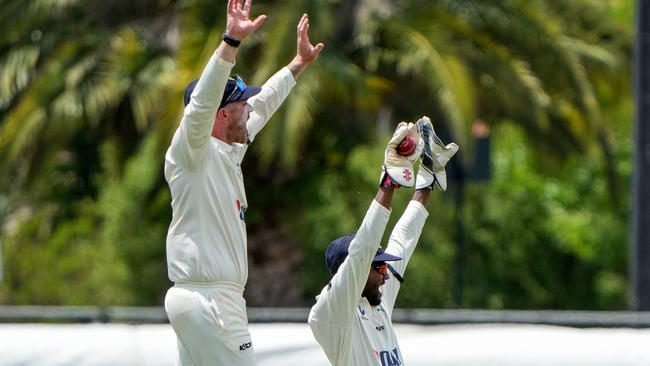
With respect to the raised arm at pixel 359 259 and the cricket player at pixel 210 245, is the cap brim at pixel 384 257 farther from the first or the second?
the cricket player at pixel 210 245

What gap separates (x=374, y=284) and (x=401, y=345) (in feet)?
5.78

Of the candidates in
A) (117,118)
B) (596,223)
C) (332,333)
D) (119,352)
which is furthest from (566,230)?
(332,333)

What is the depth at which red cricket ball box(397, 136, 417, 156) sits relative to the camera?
5.68 m

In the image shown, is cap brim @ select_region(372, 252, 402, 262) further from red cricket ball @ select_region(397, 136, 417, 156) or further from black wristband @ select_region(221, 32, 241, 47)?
black wristband @ select_region(221, 32, 241, 47)

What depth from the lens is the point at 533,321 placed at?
Answer: 886cm

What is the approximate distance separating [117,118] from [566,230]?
964 cm

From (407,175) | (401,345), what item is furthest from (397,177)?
(401,345)

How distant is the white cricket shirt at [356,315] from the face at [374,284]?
0.03m

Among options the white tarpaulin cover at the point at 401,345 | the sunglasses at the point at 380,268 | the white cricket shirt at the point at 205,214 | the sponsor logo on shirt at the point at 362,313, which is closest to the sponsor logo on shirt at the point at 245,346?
the white cricket shirt at the point at 205,214

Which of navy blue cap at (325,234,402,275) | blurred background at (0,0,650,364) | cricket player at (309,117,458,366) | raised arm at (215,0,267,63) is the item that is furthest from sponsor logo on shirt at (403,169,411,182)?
blurred background at (0,0,650,364)

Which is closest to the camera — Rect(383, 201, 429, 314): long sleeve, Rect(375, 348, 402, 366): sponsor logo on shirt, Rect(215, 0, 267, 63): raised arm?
Rect(215, 0, 267, 63): raised arm

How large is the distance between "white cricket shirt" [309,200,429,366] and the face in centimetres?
3

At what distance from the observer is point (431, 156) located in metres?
6.04

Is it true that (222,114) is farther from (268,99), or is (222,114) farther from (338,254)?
(338,254)
